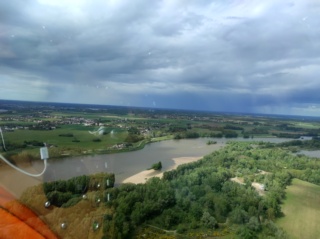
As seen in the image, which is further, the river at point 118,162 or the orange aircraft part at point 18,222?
the river at point 118,162

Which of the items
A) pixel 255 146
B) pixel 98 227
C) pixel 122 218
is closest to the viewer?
pixel 98 227

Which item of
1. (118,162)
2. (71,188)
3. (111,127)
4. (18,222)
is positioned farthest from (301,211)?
(18,222)

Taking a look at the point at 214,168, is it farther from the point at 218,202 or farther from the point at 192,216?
the point at 192,216

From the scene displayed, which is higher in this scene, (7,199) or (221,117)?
(221,117)

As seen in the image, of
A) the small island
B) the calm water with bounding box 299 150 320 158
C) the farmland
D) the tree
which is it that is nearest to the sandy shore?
the small island

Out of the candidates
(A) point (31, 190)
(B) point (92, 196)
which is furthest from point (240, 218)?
(A) point (31, 190)

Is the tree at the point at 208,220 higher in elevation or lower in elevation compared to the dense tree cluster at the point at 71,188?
lower

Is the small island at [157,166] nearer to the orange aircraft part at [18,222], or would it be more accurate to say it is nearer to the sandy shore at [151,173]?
the sandy shore at [151,173]

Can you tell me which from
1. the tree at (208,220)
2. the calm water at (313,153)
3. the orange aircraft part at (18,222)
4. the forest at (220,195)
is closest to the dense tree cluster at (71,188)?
the forest at (220,195)
